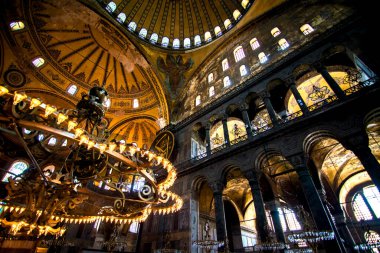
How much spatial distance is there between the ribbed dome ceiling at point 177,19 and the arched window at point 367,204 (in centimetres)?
1561

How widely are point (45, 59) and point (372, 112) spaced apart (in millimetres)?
21137

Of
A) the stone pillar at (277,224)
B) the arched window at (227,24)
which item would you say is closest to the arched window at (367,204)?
the stone pillar at (277,224)

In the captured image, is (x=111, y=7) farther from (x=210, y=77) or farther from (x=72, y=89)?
(x=210, y=77)

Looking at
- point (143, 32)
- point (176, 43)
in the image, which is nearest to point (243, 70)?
point (176, 43)

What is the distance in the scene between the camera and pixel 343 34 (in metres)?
8.66

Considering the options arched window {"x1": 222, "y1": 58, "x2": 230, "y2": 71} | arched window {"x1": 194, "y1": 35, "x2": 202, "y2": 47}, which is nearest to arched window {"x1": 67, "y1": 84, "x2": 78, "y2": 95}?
arched window {"x1": 194, "y1": 35, "x2": 202, "y2": 47}

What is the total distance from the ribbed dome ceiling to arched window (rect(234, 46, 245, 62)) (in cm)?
268

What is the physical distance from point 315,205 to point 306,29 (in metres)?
9.67

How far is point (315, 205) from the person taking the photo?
6.14m

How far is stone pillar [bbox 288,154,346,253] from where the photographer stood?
18.1ft

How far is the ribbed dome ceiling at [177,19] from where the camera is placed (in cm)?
1636

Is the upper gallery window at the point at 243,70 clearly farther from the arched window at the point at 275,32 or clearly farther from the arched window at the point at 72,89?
the arched window at the point at 72,89

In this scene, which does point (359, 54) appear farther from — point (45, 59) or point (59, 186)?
point (45, 59)

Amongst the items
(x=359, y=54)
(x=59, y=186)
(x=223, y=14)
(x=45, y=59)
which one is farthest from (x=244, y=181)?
(x=45, y=59)
